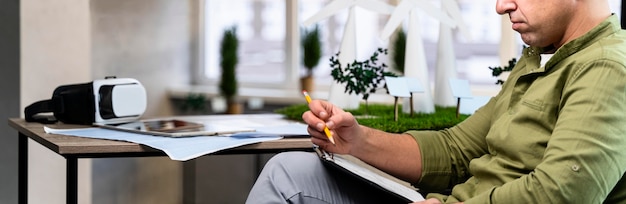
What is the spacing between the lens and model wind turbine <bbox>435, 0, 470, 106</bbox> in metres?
2.78

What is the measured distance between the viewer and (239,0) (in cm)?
518

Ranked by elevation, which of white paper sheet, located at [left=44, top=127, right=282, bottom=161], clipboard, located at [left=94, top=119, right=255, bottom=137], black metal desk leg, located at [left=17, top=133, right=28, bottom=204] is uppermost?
clipboard, located at [left=94, top=119, right=255, bottom=137]

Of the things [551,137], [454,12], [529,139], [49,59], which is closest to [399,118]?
[454,12]

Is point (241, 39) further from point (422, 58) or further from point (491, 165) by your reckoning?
point (491, 165)

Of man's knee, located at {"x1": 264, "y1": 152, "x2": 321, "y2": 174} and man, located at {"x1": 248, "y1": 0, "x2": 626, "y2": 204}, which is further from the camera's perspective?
man's knee, located at {"x1": 264, "y1": 152, "x2": 321, "y2": 174}

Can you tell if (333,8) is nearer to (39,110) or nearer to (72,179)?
(39,110)

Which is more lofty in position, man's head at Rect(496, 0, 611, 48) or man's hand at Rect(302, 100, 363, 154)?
man's head at Rect(496, 0, 611, 48)

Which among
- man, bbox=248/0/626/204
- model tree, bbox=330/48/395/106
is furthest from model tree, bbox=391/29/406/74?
man, bbox=248/0/626/204

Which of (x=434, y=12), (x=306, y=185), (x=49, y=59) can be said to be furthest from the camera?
(x=49, y=59)

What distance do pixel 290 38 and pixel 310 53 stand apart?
360 millimetres

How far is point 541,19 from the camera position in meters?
1.55

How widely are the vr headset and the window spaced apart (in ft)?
7.27

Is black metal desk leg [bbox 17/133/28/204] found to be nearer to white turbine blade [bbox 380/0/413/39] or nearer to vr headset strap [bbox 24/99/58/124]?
vr headset strap [bbox 24/99/58/124]

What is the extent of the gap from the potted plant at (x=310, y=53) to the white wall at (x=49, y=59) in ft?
5.07
